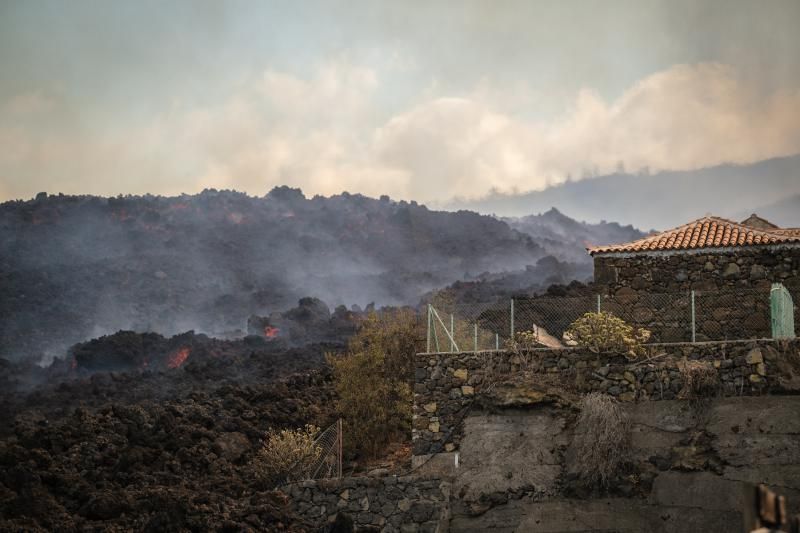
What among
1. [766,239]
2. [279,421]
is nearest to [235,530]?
[279,421]

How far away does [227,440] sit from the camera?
111 ft

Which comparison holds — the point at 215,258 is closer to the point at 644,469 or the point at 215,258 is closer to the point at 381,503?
the point at 381,503

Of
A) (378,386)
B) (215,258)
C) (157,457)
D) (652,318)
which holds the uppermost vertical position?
(215,258)

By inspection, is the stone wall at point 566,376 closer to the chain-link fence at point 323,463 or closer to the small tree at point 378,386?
the chain-link fence at point 323,463

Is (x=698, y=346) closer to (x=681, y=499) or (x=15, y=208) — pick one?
(x=681, y=499)

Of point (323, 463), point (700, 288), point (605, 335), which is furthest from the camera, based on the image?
point (700, 288)

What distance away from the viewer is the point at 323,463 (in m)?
28.0

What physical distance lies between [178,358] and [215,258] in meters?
44.0

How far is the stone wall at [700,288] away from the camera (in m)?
28.4

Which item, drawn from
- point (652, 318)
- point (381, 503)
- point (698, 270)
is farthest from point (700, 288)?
point (381, 503)

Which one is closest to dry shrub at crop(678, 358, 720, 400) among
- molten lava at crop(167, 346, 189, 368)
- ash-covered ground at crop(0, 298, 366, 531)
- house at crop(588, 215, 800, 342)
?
house at crop(588, 215, 800, 342)

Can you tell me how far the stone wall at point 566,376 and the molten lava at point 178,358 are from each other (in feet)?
152

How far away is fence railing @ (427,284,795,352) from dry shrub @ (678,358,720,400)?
1.74 m

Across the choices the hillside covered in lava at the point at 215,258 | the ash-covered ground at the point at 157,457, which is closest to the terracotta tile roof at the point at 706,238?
the ash-covered ground at the point at 157,457
